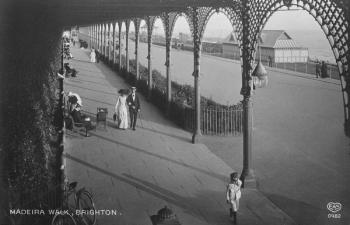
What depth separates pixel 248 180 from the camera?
855cm

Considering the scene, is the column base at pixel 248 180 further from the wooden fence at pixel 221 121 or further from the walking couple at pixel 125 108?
the walking couple at pixel 125 108

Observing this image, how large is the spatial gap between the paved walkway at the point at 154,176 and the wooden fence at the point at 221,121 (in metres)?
0.71

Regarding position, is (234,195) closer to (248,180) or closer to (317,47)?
(248,180)

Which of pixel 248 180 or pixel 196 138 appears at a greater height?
pixel 196 138

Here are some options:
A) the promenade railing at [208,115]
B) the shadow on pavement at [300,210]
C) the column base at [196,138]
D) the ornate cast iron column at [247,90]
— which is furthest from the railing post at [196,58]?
the shadow on pavement at [300,210]

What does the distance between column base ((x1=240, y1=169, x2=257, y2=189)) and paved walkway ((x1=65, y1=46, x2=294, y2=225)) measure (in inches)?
6.8

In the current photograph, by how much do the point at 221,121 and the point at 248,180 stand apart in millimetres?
4189

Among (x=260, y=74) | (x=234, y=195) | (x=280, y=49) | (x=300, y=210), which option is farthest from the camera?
(x=280, y=49)

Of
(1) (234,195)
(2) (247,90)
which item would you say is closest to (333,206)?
(1) (234,195)

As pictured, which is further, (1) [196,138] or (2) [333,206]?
(1) [196,138]

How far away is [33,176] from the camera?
201 inches

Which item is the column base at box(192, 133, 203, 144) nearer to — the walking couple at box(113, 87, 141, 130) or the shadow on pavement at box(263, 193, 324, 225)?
the walking couple at box(113, 87, 141, 130)

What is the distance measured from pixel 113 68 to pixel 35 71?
82.9 ft

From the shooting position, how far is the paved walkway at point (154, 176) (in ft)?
23.3
